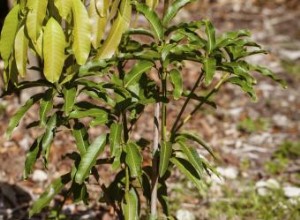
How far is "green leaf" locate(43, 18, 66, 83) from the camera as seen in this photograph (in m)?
1.90

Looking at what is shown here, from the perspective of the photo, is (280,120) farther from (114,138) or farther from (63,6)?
(63,6)

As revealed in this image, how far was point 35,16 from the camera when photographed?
1.88 m

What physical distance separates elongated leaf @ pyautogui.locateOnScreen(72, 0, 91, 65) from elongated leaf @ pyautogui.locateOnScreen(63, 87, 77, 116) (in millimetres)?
146

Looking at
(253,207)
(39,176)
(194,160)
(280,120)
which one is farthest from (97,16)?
(280,120)

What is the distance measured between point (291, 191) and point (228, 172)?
1.58 ft

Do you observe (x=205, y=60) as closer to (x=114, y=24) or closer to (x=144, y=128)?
(x=114, y=24)

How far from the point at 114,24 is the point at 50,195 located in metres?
0.83

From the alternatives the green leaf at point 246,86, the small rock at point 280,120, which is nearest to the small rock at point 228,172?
the small rock at point 280,120

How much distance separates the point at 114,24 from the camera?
6.72 feet

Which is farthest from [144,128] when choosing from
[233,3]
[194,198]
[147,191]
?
[233,3]

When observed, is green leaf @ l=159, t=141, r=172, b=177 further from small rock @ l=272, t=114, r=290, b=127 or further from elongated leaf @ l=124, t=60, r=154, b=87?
small rock @ l=272, t=114, r=290, b=127

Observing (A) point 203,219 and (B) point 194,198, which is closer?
(A) point 203,219

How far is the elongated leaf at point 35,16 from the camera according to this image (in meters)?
1.87

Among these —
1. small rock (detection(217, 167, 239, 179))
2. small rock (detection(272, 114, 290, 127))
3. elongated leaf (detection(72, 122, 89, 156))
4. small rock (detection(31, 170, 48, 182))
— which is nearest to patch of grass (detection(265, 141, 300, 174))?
small rock (detection(217, 167, 239, 179))
